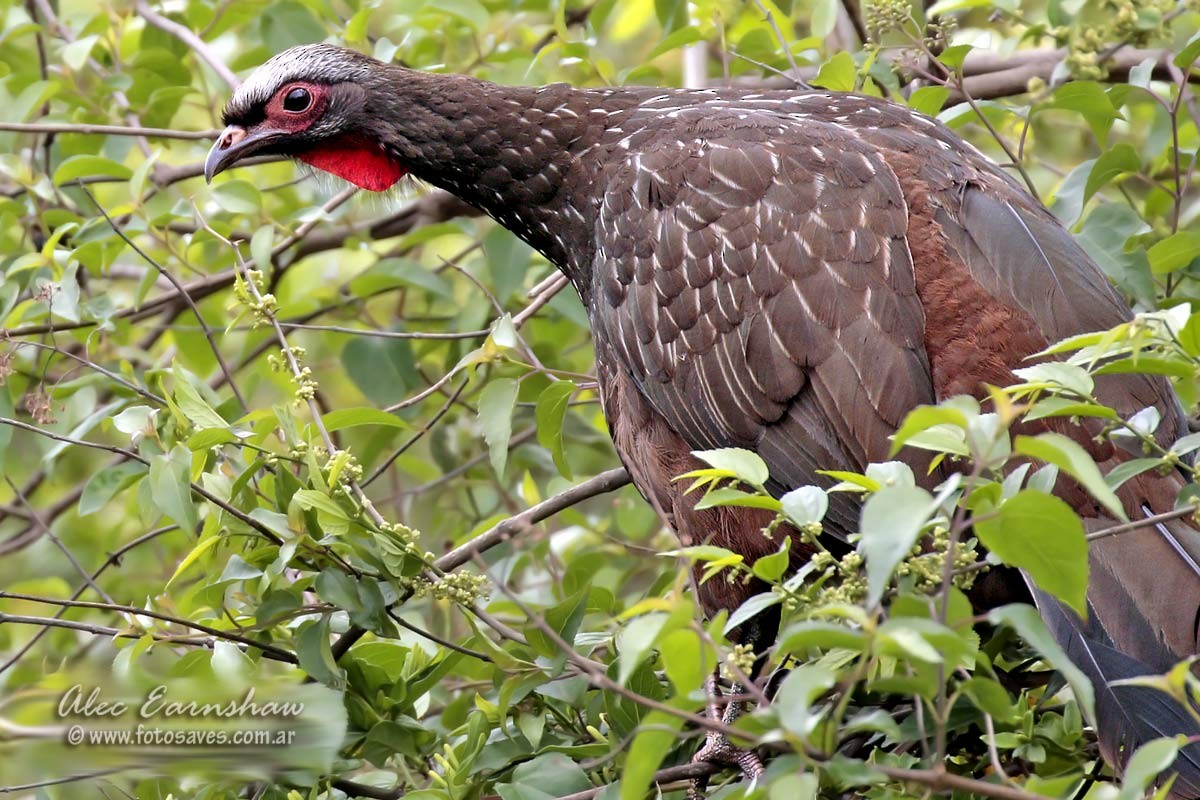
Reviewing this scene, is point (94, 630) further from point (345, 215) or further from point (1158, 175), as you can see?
point (1158, 175)

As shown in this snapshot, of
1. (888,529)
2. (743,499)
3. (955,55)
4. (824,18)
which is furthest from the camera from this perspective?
(824,18)

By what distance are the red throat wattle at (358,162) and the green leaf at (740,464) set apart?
247cm

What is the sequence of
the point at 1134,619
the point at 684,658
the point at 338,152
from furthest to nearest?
the point at 338,152 < the point at 1134,619 < the point at 684,658

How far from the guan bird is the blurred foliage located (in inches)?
6.9

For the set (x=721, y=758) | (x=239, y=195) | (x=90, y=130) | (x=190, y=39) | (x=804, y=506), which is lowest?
(x=721, y=758)

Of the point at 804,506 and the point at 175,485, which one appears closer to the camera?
the point at 804,506

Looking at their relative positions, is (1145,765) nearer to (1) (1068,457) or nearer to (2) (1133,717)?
(1) (1068,457)

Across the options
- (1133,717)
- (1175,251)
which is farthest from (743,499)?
(1175,251)

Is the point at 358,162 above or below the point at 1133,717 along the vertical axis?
above

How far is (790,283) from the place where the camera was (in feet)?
11.9

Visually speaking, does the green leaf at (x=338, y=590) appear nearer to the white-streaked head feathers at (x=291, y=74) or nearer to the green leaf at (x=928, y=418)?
the green leaf at (x=928, y=418)

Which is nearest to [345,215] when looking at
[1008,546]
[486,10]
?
[486,10]

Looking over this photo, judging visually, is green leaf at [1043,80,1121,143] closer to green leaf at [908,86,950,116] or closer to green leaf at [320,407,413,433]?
green leaf at [908,86,950,116]

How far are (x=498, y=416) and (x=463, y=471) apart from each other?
1.46 m
